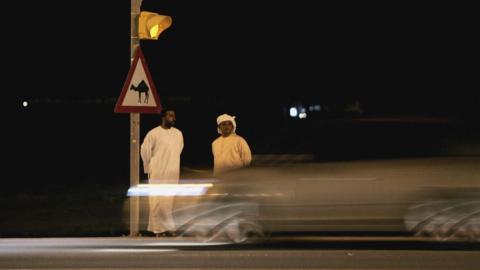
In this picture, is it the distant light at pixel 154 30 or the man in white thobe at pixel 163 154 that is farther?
the man in white thobe at pixel 163 154

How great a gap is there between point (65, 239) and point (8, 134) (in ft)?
106

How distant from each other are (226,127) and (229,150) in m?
0.36

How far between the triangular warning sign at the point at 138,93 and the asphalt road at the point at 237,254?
5.36 ft

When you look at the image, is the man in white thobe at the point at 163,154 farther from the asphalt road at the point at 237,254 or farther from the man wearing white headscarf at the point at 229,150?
the asphalt road at the point at 237,254

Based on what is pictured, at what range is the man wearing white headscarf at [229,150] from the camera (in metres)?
10.9

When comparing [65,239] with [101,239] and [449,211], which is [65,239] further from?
[449,211]

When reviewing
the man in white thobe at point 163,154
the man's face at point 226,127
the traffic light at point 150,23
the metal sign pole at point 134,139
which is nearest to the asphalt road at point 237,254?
the metal sign pole at point 134,139

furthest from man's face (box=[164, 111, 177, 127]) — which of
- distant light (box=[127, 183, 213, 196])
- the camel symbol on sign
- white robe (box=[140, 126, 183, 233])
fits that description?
distant light (box=[127, 183, 213, 196])

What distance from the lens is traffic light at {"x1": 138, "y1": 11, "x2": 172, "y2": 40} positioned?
11.1 meters

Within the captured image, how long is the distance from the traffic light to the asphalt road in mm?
2592

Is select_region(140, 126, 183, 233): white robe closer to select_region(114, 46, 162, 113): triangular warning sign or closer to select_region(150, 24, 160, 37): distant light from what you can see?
select_region(114, 46, 162, 113): triangular warning sign

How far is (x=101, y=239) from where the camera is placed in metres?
11.0

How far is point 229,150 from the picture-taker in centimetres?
1113

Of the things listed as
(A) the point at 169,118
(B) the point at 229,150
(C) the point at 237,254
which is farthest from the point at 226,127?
(C) the point at 237,254
